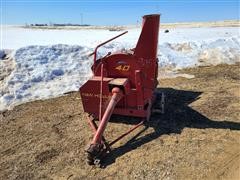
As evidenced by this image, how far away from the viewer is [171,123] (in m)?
6.11

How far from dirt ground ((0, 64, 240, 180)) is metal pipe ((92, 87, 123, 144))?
36 cm

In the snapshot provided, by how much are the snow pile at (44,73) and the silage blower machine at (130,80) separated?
2590mm

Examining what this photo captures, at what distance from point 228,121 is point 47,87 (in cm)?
459

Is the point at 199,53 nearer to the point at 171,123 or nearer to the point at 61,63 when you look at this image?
the point at 61,63

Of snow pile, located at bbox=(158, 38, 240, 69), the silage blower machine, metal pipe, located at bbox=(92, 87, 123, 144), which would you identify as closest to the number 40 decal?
the silage blower machine

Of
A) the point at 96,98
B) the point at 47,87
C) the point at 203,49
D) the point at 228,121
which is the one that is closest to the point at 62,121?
the point at 96,98

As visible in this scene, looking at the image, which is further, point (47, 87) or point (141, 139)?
point (47, 87)

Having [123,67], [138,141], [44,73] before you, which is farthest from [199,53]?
[138,141]

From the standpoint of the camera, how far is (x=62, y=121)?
6.66m

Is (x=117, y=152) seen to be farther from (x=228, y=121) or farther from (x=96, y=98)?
(x=228, y=121)

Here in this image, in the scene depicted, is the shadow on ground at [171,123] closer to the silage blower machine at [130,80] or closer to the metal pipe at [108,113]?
the silage blower machine at [130,80]

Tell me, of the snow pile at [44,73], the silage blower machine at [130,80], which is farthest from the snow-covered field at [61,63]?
the silage blower machine at [130,80]

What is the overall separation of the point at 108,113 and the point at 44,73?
4526 mm

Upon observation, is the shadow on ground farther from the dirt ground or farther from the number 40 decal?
the number 40 decal
